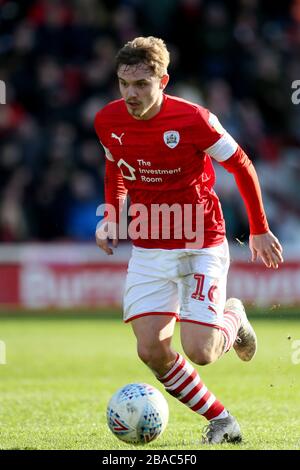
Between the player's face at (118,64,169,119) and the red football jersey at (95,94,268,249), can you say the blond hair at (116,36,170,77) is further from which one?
the red football jersey at (95,94,268,249)

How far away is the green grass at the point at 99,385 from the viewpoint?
602cm

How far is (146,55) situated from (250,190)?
36.0 inches

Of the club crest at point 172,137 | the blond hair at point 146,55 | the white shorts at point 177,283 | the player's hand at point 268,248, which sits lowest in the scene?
the white shorts at point 177,283

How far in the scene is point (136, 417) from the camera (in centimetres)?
572

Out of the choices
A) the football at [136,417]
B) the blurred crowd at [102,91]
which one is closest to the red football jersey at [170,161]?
the football at [136,417]

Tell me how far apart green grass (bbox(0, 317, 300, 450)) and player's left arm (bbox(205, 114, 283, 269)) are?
0.71 meters

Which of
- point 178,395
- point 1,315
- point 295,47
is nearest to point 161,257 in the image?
point 178,395

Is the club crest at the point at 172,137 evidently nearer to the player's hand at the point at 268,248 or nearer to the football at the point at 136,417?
the player's hand at the point at 268,248

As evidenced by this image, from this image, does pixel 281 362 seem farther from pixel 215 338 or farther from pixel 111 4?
pixel 111 4

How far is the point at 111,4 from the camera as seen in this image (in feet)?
53.1

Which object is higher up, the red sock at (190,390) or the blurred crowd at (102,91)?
the blurred crowd at (102,91)

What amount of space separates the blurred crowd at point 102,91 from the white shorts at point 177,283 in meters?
7.73

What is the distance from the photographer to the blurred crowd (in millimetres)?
14320

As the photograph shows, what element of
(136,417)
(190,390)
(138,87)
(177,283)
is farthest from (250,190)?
(136,417)
